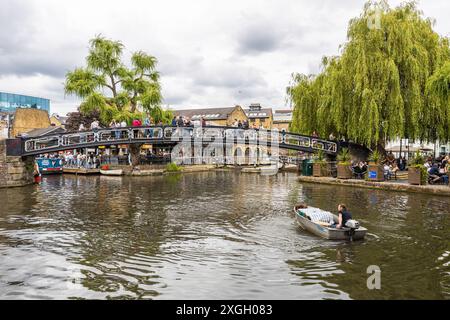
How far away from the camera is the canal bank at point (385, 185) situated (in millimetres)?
20872

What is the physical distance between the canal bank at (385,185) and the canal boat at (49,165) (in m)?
24.3

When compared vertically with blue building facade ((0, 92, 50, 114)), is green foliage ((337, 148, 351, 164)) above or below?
below

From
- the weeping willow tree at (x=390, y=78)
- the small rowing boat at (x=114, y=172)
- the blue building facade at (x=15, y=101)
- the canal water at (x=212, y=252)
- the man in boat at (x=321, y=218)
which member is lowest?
the canal water at (x=212, y=252)

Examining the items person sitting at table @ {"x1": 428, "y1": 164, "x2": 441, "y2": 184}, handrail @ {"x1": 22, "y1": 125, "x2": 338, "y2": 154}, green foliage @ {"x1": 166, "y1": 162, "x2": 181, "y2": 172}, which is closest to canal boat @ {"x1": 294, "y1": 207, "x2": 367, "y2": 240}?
person sitting at table @ {"x1": 428, "y1": 164, "x2": 441, "y2": 184}

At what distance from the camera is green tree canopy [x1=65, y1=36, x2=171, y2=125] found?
122 feet

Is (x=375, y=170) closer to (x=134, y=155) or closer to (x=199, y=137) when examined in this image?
(x=199, y=137)

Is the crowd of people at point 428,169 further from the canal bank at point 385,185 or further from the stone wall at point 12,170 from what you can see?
the stone wall at point 12,170

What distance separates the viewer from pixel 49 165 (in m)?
38.5

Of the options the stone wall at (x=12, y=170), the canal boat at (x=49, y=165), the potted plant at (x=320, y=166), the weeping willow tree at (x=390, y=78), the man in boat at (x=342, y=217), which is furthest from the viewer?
the canal boat at (x=49, y=165)

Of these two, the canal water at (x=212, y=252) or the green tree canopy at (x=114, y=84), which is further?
the green tree canopy at (x=114, y=84)

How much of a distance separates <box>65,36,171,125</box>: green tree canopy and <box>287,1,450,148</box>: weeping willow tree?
1889 centimetres

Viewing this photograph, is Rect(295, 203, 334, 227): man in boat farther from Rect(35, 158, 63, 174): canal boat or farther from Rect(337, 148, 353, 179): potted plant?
Rect(35, 158, 63, 174): canal boat

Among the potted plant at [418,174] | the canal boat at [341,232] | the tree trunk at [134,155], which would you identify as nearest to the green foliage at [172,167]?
the tree trunk at [134,155]
